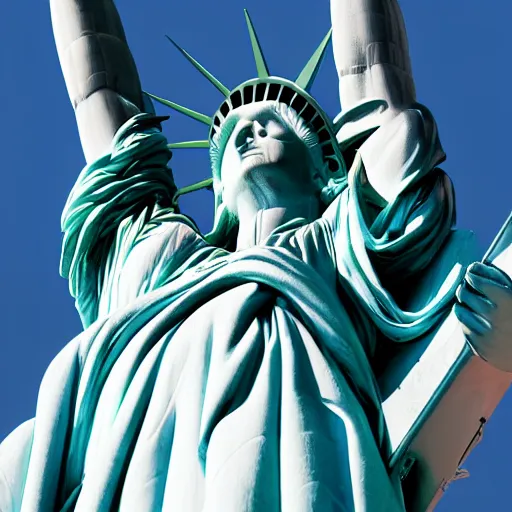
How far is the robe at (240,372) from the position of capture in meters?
6.61

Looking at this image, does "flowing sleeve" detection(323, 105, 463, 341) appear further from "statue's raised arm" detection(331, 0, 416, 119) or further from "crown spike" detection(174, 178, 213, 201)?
"crown spike" detection(174, 178, 213, 201)

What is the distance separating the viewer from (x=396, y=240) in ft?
24.5

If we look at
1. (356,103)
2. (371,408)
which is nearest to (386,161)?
(356,103)

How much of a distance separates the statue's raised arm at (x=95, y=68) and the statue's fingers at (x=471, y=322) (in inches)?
101

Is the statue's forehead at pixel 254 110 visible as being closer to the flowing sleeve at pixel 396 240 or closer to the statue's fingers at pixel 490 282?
the flowing sleeve at pixel 396 240

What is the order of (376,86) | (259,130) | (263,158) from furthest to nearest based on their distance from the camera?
1. (376,86)
2. (259,130)
3. (263,158)

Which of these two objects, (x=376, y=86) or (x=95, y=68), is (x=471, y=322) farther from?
(x=95, y=68)

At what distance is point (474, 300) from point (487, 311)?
63 millimetres

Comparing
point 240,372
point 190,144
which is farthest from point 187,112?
point 240,372

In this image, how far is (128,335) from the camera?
7.45 meters

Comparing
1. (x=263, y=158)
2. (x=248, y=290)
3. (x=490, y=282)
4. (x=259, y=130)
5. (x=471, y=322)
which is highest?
(x=259, y=130)

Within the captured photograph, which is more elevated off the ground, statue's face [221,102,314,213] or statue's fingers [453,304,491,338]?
statue's face [221,102,314,213]

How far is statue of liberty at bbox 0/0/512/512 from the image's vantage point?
21.9 feet

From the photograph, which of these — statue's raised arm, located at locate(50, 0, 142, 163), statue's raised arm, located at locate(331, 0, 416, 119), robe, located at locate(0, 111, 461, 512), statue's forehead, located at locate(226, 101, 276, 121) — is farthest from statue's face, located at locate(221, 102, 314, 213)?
statue's raised arm, located at locate(50, 0, 142, 163)
